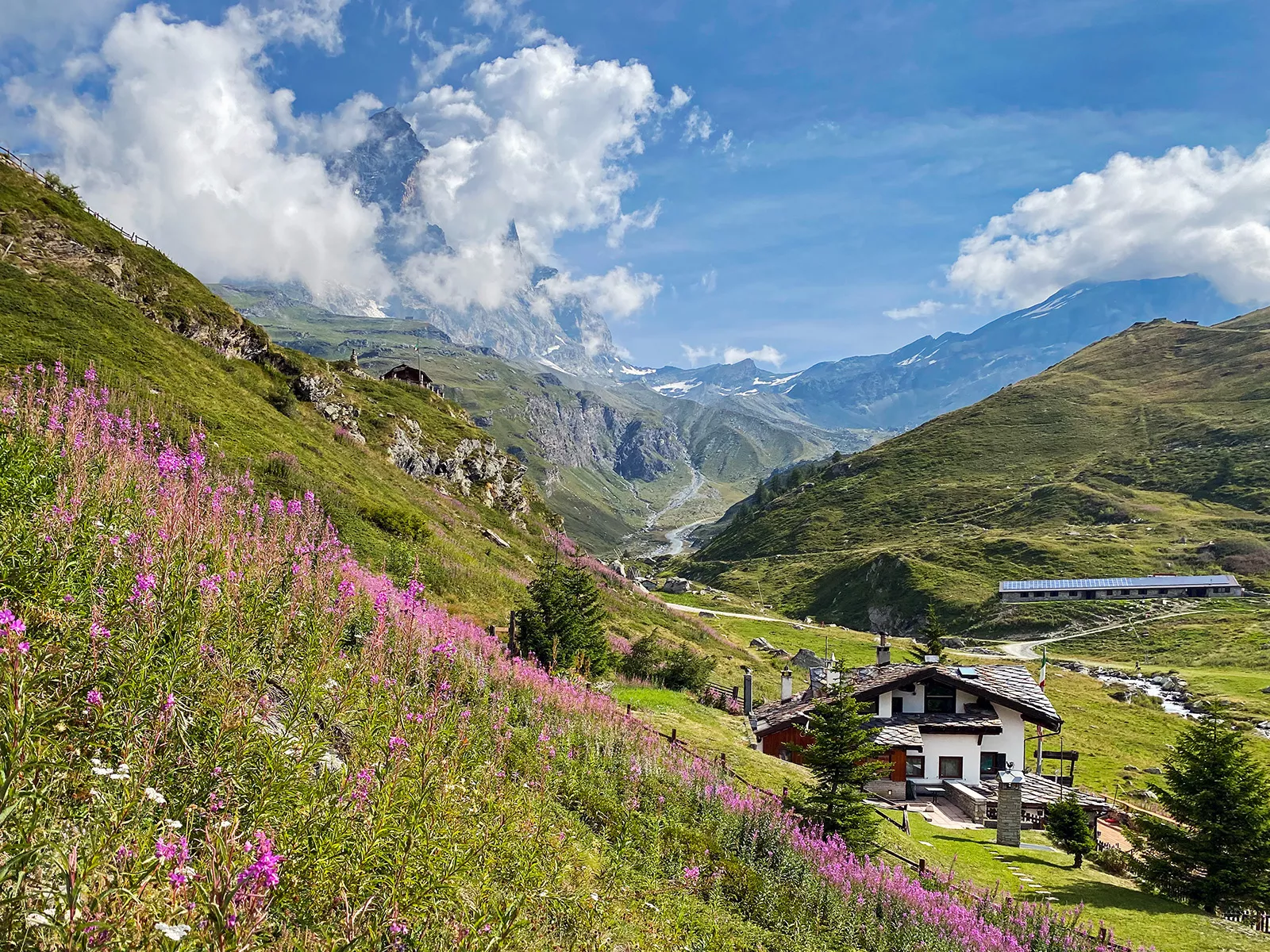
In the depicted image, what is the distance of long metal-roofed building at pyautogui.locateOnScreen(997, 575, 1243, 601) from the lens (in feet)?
412

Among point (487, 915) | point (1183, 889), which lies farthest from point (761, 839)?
point (1183, 889)

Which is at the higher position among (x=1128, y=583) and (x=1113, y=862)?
(x=1128, y=583)

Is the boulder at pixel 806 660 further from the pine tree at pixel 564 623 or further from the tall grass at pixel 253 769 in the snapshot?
the tall grass at pixel 253 769

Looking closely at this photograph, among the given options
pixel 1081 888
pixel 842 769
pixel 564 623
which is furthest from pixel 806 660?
pixel 842 769

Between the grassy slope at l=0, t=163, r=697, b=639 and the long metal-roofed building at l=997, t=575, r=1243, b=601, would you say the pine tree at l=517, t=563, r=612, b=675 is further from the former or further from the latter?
the long metal-roofed building at l=997, t=575, r=1243, b=601

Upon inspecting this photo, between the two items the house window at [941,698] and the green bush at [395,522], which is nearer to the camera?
the green bush at [395,522]

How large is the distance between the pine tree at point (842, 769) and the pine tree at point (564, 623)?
301 inches

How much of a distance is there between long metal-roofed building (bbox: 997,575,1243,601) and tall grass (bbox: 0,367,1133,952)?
142m

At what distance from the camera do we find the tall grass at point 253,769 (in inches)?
143

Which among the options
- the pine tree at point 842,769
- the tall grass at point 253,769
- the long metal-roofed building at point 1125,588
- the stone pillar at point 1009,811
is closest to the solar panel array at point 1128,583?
the long metal-roofed building at point 1125,588

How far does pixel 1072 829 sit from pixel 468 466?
188ft

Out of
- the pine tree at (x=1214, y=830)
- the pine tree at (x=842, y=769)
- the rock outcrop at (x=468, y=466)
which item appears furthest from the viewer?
the rock outcrop at (x=468, y=466)

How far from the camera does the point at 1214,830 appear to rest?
20406 mm

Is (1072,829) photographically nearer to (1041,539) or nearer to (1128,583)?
(1128,583)
